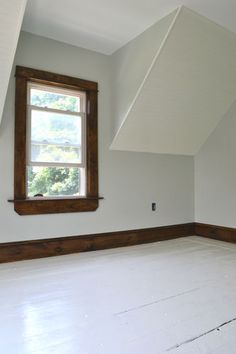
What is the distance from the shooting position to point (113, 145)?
12.8ft

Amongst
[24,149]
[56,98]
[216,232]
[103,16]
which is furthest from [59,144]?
[216,232]

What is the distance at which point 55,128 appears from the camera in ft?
11.7

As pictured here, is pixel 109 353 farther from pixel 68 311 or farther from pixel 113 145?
pixel 113 145

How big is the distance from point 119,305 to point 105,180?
204cm

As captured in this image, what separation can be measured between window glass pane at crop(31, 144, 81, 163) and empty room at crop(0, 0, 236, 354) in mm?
14

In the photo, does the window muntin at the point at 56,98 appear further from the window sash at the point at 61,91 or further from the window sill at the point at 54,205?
the window sill at the point at 54,205

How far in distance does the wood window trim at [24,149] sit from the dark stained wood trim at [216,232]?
6.63 ft

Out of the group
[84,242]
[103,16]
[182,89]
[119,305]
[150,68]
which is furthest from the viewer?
[84,242]

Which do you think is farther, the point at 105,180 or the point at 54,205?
the point at 105,180

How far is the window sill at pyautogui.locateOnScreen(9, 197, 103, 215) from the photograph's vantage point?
3236 mm

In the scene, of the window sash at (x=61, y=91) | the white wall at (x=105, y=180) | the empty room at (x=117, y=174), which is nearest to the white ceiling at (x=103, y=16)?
the empty room at (x=117, y=174)

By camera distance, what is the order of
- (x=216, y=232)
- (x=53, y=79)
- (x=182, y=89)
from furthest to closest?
1. (x=216, y=232)
2. (x=182, y=89)
3. (x=53, y=79)

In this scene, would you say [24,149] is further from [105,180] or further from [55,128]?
[105,180]

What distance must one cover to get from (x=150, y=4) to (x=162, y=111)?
1276 mm
